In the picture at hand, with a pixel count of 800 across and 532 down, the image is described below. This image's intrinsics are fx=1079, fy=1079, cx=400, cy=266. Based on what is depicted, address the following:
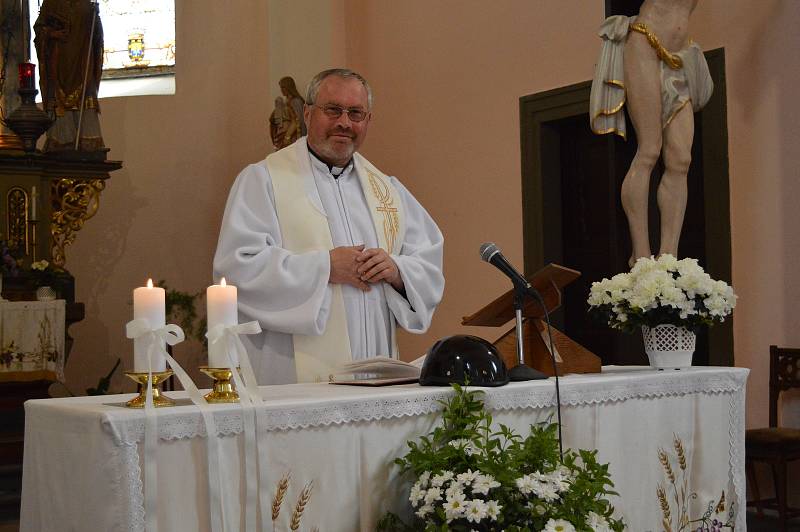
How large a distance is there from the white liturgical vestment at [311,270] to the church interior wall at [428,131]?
2819 mm

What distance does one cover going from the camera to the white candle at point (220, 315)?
2432 mm

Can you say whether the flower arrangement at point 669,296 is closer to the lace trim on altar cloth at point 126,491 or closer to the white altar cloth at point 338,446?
the white altar cloth at point 338,446

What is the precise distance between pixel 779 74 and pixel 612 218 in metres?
1.47

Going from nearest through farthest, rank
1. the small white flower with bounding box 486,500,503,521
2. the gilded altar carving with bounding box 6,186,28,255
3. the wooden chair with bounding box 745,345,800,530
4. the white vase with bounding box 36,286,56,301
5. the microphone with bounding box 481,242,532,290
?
the small white flower with bounding box 486,500,503,521 → the microphone with bounding box 481,242,532,290 → the wooden chair with bounding box 745,345,800,530 → the white vase with bounding box 36,286,56,301 → the gilded altar carving with bounding box 6,186,28,255

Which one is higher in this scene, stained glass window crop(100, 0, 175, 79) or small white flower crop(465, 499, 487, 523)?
stained glass window crop(100, 0, 175, 79)

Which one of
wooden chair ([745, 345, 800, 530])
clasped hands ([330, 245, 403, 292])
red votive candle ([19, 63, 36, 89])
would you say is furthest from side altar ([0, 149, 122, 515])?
wooden chair ([745, 345, 800, 530])

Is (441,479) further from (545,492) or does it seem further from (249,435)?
(249,435)

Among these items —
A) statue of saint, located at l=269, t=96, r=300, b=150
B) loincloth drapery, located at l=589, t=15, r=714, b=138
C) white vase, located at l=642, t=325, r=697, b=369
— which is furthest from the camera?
statue of saint, located at l=269, t=96, r=300, b=150

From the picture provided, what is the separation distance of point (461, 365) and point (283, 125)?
6.46 m

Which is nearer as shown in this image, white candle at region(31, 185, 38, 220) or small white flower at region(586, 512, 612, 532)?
small white flower at region(586, 512, 612, 532)

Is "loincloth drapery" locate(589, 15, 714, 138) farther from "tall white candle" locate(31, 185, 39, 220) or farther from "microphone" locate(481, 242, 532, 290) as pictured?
"tall white candle" locate(31, 185, 39, 220)

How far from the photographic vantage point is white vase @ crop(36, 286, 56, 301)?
26.7 ft

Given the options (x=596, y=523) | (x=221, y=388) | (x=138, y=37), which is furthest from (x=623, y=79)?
(x=138, y=37)

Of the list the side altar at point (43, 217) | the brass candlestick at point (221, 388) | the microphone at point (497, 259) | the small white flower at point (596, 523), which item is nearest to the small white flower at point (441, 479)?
the small white flower at point (596, 523)
